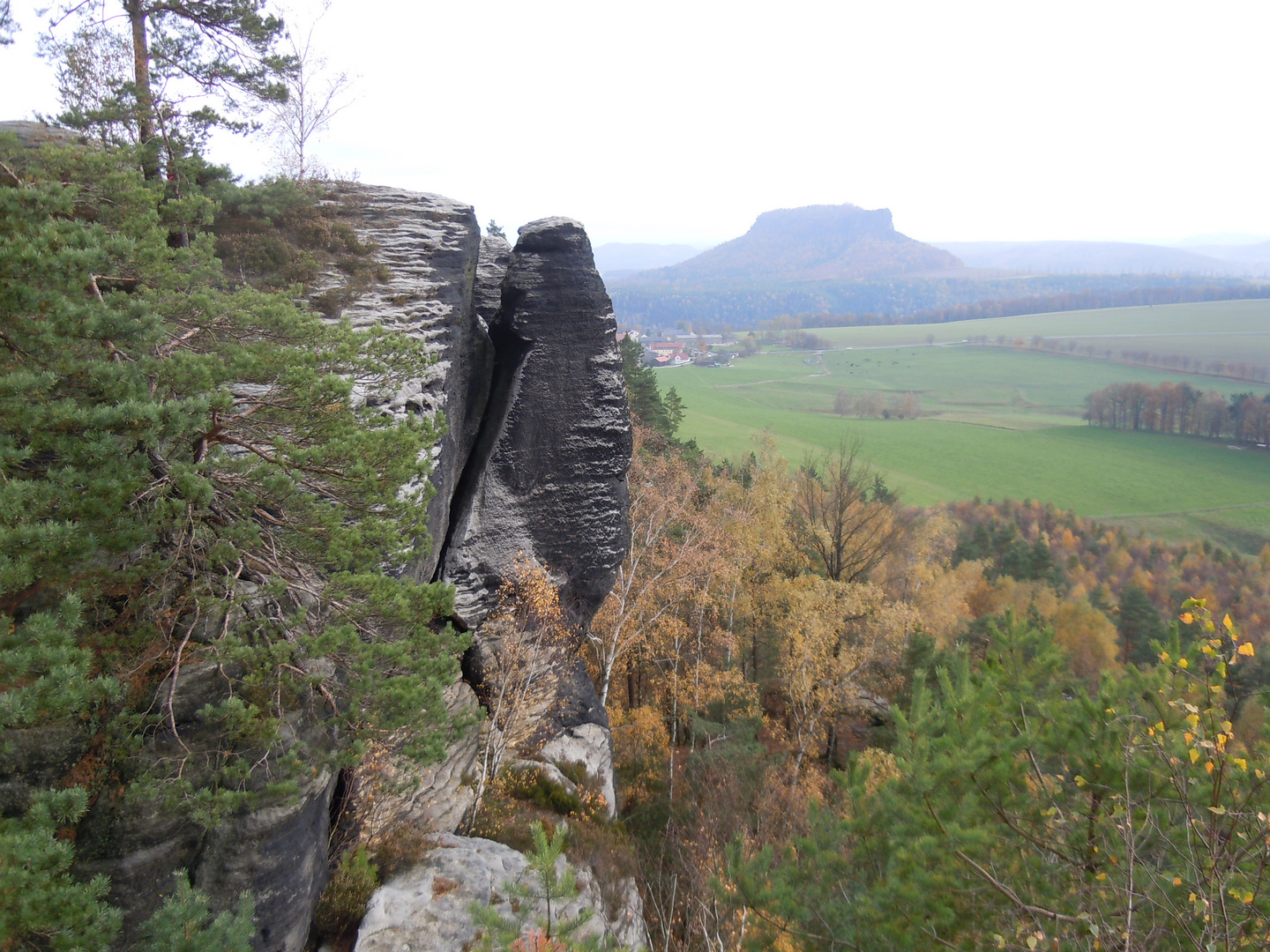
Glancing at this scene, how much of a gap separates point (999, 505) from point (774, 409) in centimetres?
4273

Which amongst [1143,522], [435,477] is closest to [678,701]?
[435,477]

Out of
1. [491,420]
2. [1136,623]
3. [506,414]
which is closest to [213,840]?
[506,414]

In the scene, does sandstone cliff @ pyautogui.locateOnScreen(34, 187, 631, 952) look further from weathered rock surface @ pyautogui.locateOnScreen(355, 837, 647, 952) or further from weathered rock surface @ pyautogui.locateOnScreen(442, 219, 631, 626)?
weathered rock surface @ pyautogui.locateOnScreen(355, 837, 647, 952)

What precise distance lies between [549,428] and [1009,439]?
299ft

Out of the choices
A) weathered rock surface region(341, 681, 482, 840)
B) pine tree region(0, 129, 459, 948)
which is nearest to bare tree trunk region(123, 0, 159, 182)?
pine tree region(0, 129, 459, 948)

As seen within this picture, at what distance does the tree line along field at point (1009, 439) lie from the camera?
219 ft

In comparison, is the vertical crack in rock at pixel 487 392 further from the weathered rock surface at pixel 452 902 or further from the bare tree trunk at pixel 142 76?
the bare tree trunk at pixel 142 76

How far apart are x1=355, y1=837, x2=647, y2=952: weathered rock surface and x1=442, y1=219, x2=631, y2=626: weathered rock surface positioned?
5.44 metres

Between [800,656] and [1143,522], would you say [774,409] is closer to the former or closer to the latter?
[1143,522]

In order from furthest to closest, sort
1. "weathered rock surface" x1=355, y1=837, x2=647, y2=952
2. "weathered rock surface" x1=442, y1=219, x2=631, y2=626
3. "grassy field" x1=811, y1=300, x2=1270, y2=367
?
"grassy field" x1=811, y1=300, x2=1270, y2=367 < "weathered rock surface" x1=442, y1=219, x2=631, y2=626 < "weathered rock surface" x1=355, y1=837, x2=647, y2=952

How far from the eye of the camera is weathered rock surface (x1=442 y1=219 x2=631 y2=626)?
15.1 metres

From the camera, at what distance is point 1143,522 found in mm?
63875

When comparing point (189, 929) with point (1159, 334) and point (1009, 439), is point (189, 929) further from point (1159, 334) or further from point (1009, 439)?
point (1159, 334)

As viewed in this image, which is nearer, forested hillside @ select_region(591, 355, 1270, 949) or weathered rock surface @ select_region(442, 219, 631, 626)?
forested hillside @ select_region(591, 355, 1270, 949)
